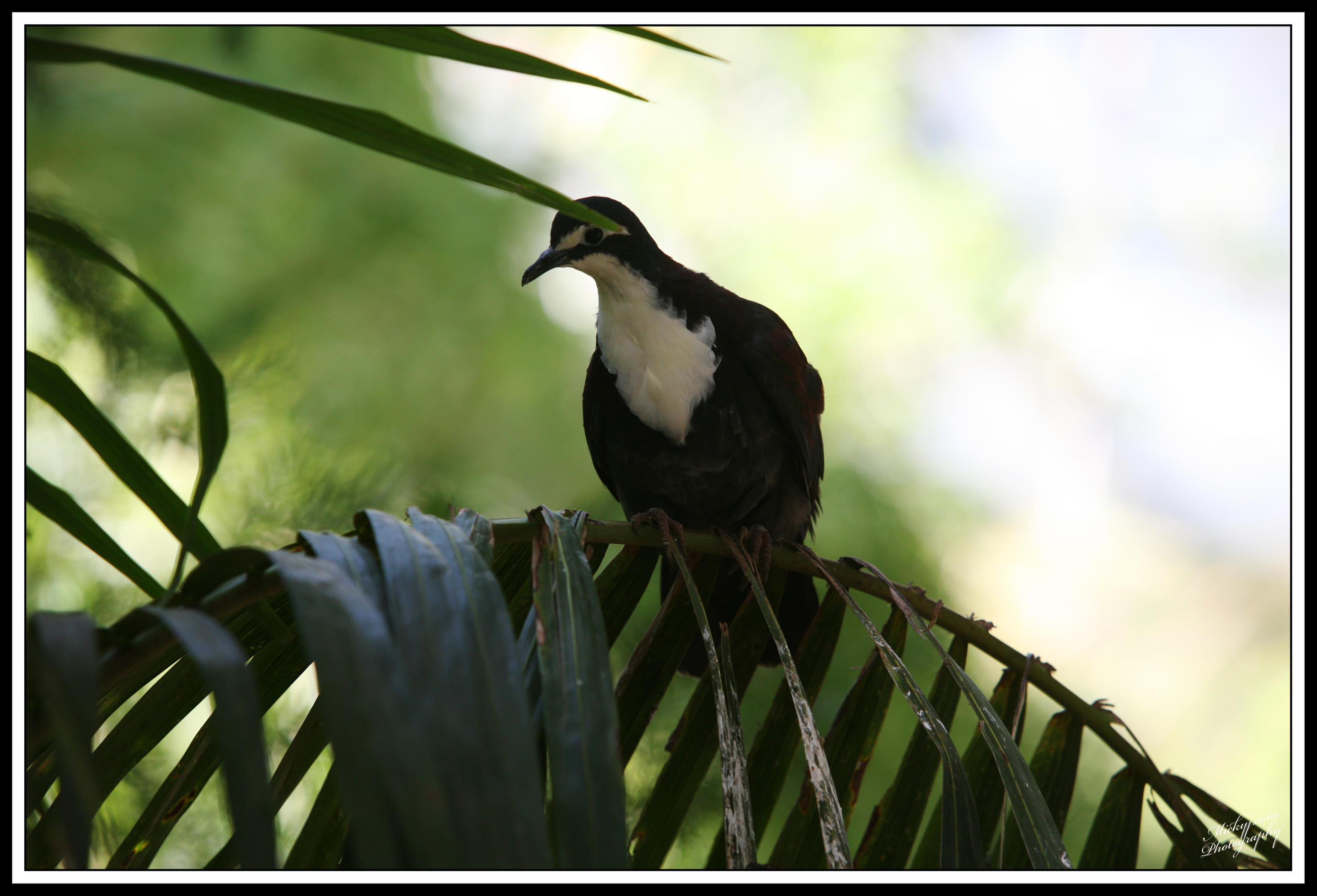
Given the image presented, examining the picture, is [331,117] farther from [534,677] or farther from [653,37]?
[534,677]

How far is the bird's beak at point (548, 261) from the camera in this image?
1.42 metres

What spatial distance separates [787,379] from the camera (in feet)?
4.72

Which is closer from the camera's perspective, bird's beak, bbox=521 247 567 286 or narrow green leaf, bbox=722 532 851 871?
narrow green leaf, bbox=722 532 851 871

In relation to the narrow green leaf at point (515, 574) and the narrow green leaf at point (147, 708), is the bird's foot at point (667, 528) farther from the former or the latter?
the narrow green leaf at point (147, 708)

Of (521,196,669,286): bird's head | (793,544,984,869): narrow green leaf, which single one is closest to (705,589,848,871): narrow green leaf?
(793,544,984,869): narrow green leaf

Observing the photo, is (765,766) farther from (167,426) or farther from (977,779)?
(167,426)

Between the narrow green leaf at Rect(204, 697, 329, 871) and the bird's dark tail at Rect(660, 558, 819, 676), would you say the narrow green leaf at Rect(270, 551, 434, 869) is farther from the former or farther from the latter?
the bird's dark tail at Rect(660, 558, 819, 676)

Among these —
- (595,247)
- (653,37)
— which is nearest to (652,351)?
(595,247)

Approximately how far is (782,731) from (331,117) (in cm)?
72

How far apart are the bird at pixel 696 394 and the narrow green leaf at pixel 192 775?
0.69 meters

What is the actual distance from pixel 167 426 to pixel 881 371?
85.4 inches

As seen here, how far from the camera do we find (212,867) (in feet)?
2.16

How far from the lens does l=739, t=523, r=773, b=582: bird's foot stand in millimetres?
1129

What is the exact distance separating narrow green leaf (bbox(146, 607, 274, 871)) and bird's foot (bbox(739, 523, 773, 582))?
2.49 feet
